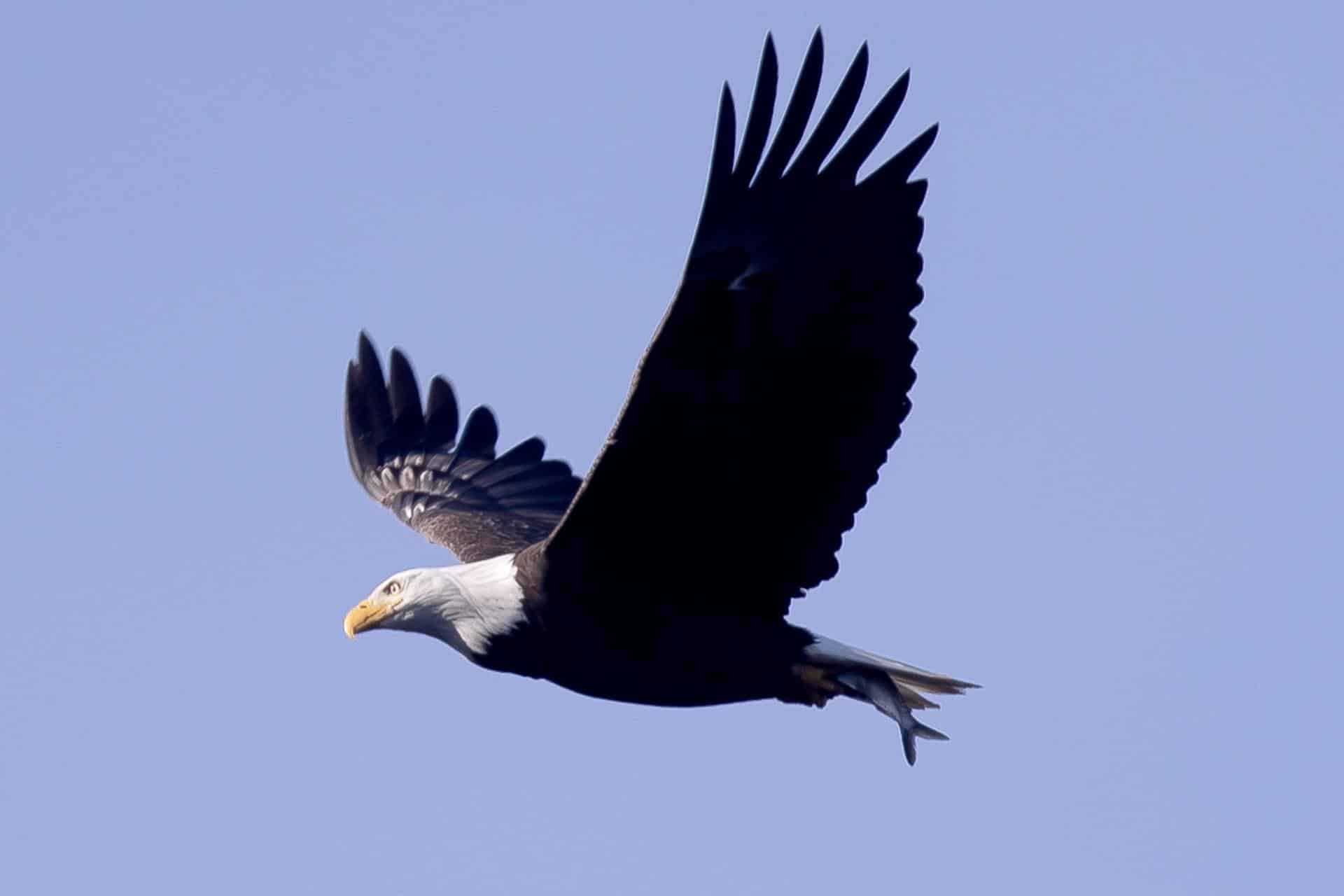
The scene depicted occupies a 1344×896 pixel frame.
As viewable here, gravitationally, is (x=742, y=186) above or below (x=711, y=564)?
above

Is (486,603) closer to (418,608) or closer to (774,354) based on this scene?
(418,608)

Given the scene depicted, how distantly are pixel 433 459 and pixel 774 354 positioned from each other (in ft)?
16.1

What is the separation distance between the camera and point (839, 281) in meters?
10.9

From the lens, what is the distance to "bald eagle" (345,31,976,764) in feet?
35.2

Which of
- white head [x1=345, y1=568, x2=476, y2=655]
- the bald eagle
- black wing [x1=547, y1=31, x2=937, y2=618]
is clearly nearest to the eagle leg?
the bald eagle

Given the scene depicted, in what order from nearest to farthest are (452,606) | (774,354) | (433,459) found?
(774,354) → (452,606) → (433,459)

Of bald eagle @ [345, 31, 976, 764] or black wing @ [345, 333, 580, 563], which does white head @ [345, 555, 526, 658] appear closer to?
bald eagle @ [345, 31, 976, 764]

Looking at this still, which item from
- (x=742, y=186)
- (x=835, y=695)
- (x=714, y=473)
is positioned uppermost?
(x=742, y=186)

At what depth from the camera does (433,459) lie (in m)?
15.4

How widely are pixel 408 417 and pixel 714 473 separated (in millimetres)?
4616

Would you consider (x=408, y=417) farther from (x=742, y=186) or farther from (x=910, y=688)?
(x=742, y=186)

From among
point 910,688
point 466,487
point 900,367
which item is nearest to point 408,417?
point 466,487

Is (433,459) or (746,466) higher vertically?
(433,459)

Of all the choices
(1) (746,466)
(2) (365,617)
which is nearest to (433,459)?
(2) (365,617)
